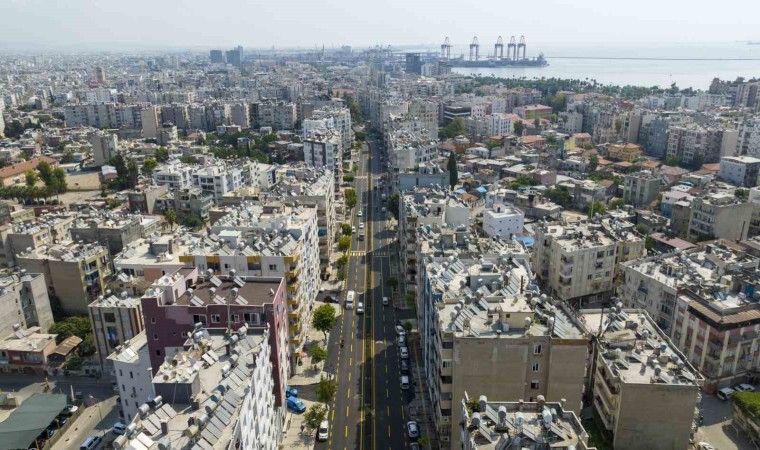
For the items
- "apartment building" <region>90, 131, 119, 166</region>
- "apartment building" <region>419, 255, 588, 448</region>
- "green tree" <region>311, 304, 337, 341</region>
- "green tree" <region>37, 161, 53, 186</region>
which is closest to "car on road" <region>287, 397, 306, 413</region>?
"green tree" <region>311, 304, 337, 341</region>

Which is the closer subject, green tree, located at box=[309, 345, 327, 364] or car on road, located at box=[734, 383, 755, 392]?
car on road, located at box=[734, 383, 755, 392]

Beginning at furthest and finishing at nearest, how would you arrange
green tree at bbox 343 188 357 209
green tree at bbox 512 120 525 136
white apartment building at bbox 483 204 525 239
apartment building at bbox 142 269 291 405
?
green tree at bbox 512 120 525 136 < green tree at bbox 343 188 357 209 < white apartment building at bbox 483 204 525 239 < apartment building at bbox 142 269 291 405

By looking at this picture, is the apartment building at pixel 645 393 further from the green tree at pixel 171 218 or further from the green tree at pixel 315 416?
the green tree at pixel 171 218

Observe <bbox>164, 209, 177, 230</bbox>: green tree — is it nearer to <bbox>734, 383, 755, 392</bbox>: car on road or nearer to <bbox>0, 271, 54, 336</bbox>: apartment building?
<bbox>0, 271, 54, 336</bbox>: apartment building

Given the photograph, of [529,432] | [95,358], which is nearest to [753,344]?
[529,432]

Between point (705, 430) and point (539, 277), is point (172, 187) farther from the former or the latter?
point (705, 430)

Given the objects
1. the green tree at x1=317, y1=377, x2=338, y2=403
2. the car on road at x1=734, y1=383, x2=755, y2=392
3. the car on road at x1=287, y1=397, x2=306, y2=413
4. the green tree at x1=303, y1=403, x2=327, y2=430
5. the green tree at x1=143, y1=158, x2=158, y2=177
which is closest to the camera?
the green tree at x1=303, y1=403, x2=327, y2=430
